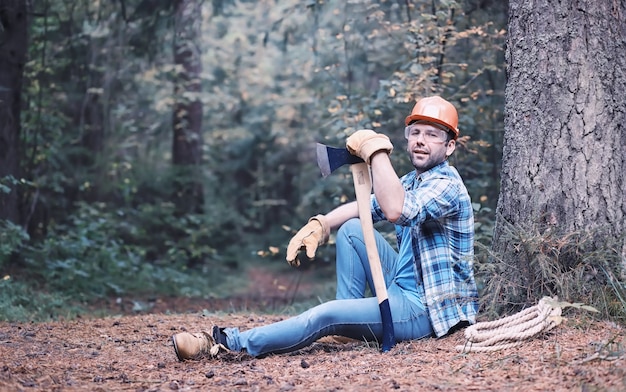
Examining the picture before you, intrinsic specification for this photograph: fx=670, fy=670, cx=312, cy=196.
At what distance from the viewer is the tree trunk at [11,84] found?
824cm

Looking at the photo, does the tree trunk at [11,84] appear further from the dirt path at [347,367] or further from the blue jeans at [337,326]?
the blue jeans at [337,326]

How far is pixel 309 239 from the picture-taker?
4.13m

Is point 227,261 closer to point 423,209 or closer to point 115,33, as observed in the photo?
point 115,33

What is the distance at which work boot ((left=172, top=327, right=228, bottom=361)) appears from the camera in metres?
3.81

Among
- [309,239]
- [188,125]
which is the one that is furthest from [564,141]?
[188,125]

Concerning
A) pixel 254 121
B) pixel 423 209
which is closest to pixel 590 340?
pixel 423 209

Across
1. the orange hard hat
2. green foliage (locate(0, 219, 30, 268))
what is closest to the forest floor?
the orange hard hat

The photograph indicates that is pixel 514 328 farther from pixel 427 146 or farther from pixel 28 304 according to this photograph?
pixel 28 304

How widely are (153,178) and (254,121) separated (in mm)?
5753

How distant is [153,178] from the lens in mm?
13227

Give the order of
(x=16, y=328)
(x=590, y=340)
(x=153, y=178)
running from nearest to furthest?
1. (x=590, y=340)
2. (x=16, y=328)
3. (x=153, y=178)

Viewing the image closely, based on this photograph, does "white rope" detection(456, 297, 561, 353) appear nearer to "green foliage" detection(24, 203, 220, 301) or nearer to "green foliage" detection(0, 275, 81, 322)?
"green foliage" detection(0, 275, 81, 322)

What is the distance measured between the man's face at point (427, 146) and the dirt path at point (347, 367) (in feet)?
3.41

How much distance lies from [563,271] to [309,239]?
1.49 m
